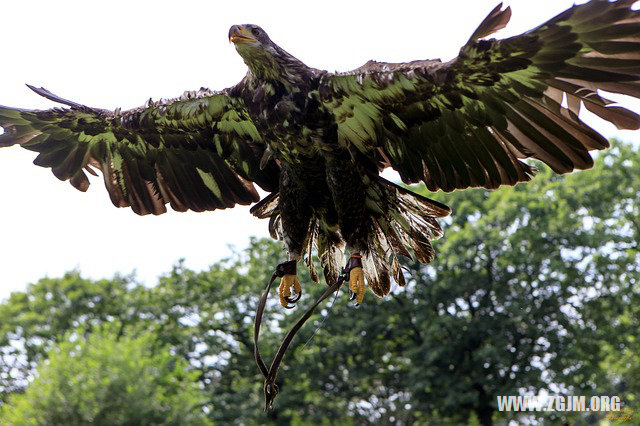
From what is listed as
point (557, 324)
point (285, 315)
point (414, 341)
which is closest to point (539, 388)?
point (557, 324)

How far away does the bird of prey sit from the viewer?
4812 millimetres

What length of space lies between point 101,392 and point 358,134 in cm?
1959

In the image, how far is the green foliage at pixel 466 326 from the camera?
30.0 metres

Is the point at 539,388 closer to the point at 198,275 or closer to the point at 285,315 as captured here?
the point at 285,315

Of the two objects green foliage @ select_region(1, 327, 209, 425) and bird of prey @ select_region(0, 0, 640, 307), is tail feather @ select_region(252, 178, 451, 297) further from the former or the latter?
green foliage @ select_region(1, 327, 209, 425)

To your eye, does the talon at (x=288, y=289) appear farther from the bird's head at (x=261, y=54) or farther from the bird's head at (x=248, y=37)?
the bird's head at (x=248, y=37)

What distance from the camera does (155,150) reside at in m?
6.49

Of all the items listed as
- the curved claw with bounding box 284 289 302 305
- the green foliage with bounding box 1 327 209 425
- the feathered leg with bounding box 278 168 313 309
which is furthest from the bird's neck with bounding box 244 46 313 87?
the green foliage with bounding box 1 327 209 425

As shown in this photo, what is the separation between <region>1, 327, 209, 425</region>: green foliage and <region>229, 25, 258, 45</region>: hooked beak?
19.5 metres

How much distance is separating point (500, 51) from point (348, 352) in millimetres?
28343

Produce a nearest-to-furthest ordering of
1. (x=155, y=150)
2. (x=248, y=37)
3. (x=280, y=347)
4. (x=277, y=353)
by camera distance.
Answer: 1. (x=280, y=347)
2. (x=277, y=353)
3. (x=248, y=37)
4. (x=155, y=150)

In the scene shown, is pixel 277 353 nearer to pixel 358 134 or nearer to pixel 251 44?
pixel 358 134

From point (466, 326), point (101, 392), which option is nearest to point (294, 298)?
point (101, 392)

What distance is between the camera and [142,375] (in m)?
24.6
